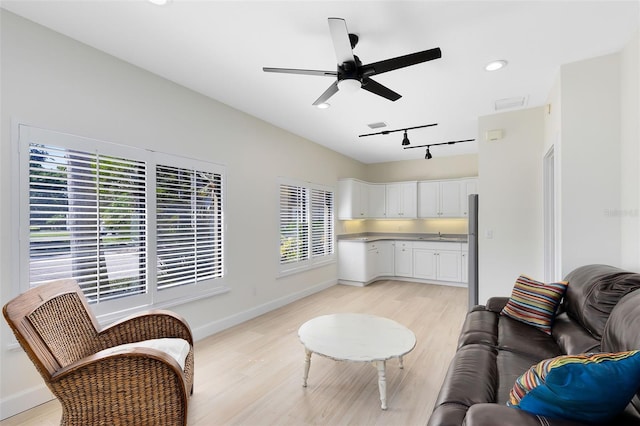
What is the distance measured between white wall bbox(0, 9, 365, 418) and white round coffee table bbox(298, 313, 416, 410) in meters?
1.55

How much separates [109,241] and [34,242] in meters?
0.48

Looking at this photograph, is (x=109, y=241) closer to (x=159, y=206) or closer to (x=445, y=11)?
(x=159, y=206)

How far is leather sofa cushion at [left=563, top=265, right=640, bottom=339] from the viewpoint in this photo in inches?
67.3

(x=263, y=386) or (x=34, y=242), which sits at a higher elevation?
(x=34, y=242)

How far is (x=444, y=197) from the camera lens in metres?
6.34

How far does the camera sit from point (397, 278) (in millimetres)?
6457

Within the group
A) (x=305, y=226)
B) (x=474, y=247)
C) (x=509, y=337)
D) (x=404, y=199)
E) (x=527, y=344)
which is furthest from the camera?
(x=404, y=199)

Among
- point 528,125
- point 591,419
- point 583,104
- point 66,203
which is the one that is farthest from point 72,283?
point 528,125

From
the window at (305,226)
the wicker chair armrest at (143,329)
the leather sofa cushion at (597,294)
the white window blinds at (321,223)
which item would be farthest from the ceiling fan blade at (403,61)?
the white window blinds at (321,223)

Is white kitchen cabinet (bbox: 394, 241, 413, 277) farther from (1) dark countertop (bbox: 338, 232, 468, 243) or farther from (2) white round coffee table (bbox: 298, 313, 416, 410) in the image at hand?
(2) white round coffee table (bbox: 298, 313, 416, 410)

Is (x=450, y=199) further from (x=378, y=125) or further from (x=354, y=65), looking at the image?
(x=354, y=65)

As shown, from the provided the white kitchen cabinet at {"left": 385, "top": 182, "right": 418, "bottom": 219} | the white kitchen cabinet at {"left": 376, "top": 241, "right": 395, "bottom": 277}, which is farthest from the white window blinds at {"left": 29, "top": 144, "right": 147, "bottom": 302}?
the white kitchen cabinet at {"left": 385, "top": 182, "right": 418, "bottom": 219}

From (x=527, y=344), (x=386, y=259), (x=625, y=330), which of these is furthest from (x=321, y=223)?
(x=625, y=330)

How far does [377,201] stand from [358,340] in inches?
198
